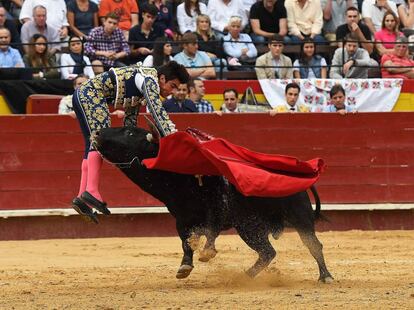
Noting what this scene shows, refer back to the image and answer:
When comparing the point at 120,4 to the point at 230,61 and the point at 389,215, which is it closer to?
the point at 230,61

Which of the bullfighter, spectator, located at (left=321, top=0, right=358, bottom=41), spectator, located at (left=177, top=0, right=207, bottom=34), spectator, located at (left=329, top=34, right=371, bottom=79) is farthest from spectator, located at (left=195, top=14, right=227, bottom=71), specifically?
the bullfighter

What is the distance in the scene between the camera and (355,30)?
437 inches

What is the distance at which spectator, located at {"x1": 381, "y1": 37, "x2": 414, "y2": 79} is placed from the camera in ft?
35.9

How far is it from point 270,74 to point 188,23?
104cm

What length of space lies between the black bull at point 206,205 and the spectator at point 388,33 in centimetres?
483

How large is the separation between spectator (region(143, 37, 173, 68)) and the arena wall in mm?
661

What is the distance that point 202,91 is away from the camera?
998 centimetres

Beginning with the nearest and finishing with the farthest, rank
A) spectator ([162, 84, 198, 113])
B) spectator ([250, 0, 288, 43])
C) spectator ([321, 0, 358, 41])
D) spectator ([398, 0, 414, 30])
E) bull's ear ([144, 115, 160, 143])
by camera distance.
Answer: bull's ear ([144, 115, 160, 143])
spectator ([162, 84, 198, 113])
spectator ([250, 0, 288, 43])
spectator ([321, 0, 358, 41])
spectator ([398, 0, 414, 30])

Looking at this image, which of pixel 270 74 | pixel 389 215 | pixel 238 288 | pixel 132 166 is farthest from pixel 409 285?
pixel 270 74

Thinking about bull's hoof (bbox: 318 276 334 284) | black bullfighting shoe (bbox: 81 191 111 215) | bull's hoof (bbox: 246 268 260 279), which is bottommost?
bull's hoof (bbox: 318 276 334 284)

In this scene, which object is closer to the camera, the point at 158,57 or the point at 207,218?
the point at 207,218

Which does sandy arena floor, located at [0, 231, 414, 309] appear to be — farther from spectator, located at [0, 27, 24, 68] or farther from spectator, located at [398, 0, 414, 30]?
spectator, located at [398, 0, 414, 30]

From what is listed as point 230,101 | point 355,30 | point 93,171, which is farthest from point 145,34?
point 93,171

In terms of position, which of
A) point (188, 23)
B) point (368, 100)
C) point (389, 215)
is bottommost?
point (389, 215)
